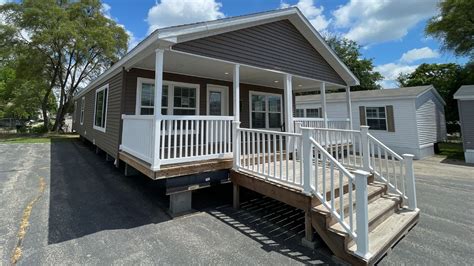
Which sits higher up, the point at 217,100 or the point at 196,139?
the point at 217,100

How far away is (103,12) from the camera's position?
22.5 m

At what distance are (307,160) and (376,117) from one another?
11.5m

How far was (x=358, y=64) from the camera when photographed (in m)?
27.8

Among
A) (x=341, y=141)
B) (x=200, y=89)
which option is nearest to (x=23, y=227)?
(x=200, y=89)

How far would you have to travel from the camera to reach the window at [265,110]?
875 cm

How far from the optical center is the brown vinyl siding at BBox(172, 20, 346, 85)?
194 inches

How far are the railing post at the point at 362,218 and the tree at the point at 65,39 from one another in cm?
2251

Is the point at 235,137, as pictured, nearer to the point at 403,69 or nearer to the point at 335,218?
the point at 335,218

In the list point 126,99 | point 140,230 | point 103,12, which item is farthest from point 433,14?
point 103,12

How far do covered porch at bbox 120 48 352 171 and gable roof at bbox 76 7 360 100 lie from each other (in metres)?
0.22

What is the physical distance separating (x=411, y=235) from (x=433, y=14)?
21460mm

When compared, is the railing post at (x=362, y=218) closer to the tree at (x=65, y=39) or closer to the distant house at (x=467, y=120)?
the distant house at (x=467, y=120)

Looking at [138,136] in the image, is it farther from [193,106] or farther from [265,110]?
[265,110]

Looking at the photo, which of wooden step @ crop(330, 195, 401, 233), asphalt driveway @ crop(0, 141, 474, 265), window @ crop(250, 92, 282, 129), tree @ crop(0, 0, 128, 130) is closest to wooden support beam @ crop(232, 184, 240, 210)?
asphalt driveway @ crop(0, 141, 474, 265)
